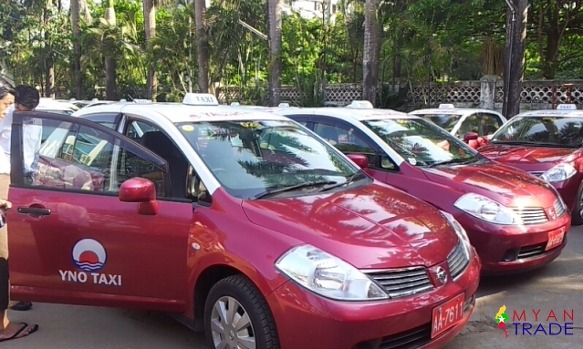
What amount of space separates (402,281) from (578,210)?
5112 millimetres

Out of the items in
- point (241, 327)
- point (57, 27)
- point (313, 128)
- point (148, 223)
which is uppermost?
point (57, 27)

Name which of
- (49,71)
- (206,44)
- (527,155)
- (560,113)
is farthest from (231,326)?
(49,71)

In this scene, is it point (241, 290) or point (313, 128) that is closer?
point (241, 290)

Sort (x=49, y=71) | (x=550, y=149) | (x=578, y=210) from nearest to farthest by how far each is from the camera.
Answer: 1. (x=578, y=210)
2. (x=550, y=149)
3. (x=49, y=71)

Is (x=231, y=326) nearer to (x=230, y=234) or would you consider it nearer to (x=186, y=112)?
(x=230, y=234)

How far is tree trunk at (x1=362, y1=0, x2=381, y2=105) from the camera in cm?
1531

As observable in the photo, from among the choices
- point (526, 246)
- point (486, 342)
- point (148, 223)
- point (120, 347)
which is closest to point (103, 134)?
point (148, 223)

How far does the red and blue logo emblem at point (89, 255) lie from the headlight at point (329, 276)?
141 cm

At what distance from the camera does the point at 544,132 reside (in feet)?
25.7

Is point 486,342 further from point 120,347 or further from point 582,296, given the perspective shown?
point 120,347

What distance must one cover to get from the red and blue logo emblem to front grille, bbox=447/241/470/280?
2.23 m

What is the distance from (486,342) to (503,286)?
4.11 feet

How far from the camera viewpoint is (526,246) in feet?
15.2

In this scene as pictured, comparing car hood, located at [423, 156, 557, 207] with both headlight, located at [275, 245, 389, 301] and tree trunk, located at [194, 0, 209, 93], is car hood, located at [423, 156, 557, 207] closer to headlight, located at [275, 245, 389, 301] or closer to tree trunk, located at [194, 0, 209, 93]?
headlight, located at [275, 245, 389, 301]
